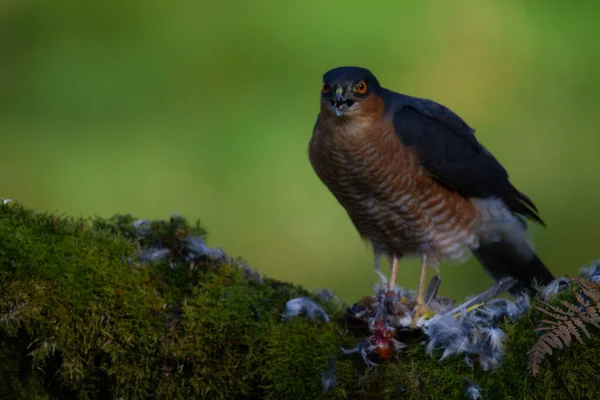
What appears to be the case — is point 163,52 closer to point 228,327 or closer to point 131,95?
point 131,95

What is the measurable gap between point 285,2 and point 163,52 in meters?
Result: 1.06

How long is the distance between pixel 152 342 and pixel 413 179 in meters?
1.59

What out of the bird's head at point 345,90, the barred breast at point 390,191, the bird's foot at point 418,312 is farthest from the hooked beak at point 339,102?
the bird's foot at point 418,312

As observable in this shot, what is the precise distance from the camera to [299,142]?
21.6 ft

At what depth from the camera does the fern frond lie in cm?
259

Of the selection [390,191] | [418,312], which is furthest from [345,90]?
[418,312]

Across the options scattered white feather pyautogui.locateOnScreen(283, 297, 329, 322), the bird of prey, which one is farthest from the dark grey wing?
scattered white feather pyautogui.locateOnScreen(283, 297, 329, 322)

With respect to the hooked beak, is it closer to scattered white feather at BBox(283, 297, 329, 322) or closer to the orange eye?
the orange eye

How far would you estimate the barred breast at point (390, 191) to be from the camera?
4.04m

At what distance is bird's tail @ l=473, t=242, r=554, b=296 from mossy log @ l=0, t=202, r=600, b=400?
1564 millimetres

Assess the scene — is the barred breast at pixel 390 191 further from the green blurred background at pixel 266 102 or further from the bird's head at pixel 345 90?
the green blurred background at pixel 266 102

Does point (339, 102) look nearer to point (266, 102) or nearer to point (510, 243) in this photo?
point (510, 243)

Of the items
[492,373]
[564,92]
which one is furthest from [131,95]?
[492,373]

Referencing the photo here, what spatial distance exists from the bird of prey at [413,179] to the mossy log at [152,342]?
1106 mm
